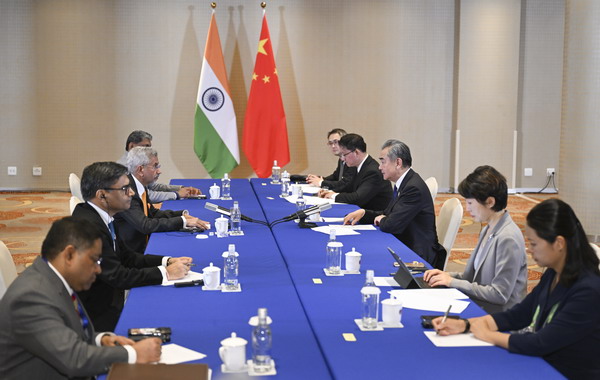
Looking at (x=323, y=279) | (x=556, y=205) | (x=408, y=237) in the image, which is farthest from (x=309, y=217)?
(x=556, y=205)

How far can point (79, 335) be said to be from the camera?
283 cm

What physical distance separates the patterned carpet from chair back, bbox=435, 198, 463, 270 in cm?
129

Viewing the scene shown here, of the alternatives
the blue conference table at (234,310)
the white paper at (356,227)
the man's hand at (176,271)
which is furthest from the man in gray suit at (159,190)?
the man's hand at (176,271)

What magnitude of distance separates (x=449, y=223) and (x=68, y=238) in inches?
142

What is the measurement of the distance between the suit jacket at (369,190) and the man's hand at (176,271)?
3.26 m

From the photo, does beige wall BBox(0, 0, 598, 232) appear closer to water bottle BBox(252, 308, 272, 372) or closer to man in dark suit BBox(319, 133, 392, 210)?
man in dark suit BBox(319, 133, 392, 210)

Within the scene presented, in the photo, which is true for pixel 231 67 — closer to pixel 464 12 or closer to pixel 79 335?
pixel 464 12

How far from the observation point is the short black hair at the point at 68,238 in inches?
109

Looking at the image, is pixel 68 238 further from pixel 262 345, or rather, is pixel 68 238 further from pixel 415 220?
pixel 415 220

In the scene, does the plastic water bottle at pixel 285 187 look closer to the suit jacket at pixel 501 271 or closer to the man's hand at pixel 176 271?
the man's hand at pixel 176 271

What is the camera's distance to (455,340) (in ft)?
9.95

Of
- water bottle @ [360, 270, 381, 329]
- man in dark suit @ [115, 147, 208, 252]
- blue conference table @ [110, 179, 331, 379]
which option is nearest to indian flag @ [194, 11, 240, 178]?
man in dark suit @ [115, 147, 208, 252]

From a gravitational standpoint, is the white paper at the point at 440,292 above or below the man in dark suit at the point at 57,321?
below

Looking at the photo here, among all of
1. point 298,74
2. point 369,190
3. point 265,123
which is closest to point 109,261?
point 369,190
